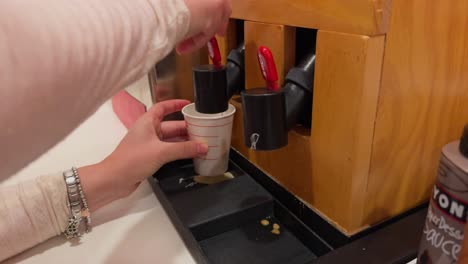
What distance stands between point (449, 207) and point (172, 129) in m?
0.44

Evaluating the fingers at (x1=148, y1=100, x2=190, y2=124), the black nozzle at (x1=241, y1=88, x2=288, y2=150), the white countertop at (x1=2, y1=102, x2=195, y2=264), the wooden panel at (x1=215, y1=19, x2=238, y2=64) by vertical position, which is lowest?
the white countertop at (x1=2, y1=102, x2=195, y2=264)

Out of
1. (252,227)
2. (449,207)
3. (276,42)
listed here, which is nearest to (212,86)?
(276,42)

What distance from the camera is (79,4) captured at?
27 cm

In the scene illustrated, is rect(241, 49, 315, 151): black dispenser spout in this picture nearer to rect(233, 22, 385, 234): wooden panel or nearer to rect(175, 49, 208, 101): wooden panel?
rect(233, 22, 385, 234): wooden panel

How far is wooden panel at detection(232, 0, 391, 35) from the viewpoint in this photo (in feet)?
1.18

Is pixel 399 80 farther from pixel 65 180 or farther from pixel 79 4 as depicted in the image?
pixel 65 180

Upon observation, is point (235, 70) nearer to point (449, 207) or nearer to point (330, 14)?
point (330, 14)

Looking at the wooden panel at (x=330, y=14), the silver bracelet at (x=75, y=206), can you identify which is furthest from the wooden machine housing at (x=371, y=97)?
the silver bracelet at (x=75, y=206)

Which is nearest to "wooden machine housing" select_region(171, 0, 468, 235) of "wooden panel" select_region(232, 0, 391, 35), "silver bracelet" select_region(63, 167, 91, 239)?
"wooden panel" select_region(232, 0, 391, 35)

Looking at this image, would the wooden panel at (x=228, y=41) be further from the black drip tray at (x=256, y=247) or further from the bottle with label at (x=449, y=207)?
the bottle with label at (x=449, y=207)

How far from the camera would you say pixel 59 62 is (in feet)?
0.81

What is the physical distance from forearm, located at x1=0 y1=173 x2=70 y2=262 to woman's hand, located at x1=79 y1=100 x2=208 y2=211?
0.04 m

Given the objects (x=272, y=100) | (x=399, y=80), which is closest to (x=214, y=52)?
(x=272, y=100)

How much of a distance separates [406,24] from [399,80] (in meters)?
0.06
